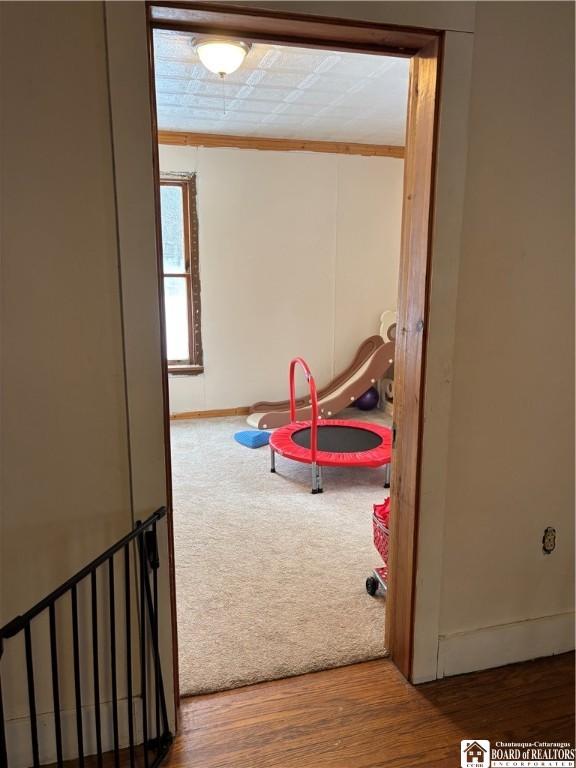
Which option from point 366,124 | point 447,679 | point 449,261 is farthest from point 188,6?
point 366,124

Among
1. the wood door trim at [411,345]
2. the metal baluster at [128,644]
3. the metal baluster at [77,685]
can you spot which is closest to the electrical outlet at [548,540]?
the wood door trim at [411,345]

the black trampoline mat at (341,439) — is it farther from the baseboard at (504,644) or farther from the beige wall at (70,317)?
the beige wall at (70,317)

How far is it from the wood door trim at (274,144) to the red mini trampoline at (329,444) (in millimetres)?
2206

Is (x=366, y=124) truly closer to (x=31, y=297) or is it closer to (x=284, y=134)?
(x=284, y=134)

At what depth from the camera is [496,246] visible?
6.23 ft

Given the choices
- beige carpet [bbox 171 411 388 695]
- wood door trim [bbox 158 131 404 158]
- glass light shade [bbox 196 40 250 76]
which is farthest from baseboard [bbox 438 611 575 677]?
wood door trim [bbox 158 131 404 158]

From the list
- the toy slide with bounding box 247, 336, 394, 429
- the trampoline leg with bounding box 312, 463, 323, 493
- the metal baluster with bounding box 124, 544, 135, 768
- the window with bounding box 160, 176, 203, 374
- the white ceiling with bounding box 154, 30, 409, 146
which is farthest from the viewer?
the toy slide with bounding box 247, 336, 394, 429

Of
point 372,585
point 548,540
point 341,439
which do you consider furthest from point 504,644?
point 341,439

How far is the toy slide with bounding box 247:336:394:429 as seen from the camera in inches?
207

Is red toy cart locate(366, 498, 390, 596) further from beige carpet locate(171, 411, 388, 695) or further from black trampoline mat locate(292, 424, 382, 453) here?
black trampoline mat locate(292, 424, 382, 453)

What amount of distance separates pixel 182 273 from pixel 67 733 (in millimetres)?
4114

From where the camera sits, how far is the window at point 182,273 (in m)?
5.15

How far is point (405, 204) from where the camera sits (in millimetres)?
1979

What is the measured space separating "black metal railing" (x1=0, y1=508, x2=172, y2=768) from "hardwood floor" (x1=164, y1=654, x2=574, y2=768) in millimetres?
156
